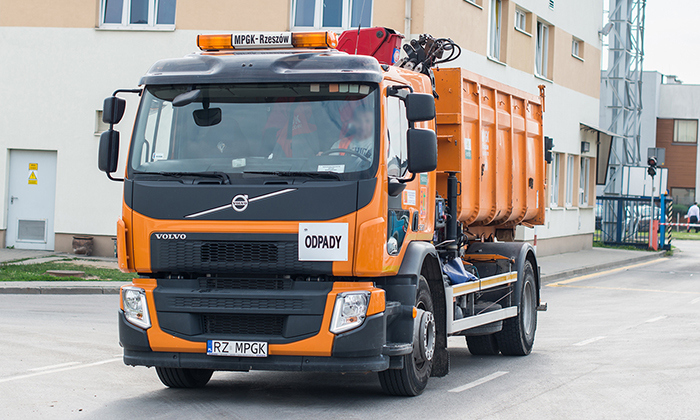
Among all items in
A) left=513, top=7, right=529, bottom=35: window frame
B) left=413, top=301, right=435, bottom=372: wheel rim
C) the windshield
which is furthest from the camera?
Answer: left=513, top=7, right=529, bottom=35: window frame

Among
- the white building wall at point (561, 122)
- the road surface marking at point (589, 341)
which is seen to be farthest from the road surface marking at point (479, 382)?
the white building wall at point (561, 122)

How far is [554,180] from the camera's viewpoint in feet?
98.8

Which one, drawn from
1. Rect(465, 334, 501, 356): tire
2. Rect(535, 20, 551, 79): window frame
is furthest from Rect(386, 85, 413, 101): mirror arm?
Rect(535, 20, 551, 79): window frame

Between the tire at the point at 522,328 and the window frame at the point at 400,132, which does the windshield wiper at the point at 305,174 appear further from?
the tire at the point at 522,328

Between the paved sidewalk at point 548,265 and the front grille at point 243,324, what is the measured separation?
31.5 ft

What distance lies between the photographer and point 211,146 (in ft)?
23.4

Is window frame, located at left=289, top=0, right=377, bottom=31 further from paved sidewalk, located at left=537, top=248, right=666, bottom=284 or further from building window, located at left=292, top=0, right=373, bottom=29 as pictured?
paved sidewalk, located at left=537, top=248, right=666, bottom=284

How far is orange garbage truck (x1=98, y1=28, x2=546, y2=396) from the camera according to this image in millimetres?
6777

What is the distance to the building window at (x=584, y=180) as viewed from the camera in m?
32.8

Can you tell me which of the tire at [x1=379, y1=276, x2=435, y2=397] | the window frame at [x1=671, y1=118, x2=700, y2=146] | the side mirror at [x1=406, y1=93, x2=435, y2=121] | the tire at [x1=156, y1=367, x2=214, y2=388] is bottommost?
the tire at [x1=156, y1=367, x2=214, y2=388]

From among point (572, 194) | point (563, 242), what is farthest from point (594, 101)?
point (563, 242)

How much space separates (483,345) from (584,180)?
23.9 m

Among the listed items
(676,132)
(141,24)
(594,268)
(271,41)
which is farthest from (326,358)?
(676,132)

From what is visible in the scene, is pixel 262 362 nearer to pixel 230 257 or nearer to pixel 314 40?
pixel 230 257
